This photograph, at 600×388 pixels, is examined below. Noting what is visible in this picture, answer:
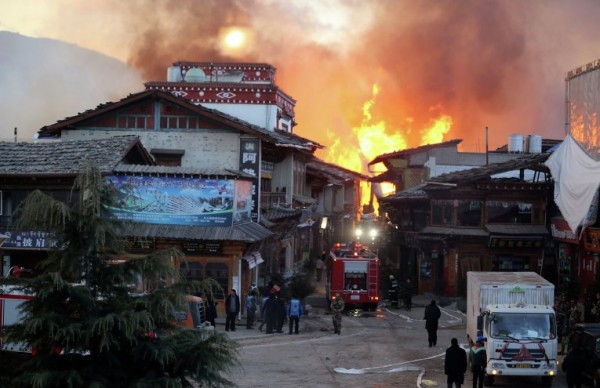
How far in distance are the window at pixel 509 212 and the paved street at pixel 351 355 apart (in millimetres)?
→ 9085

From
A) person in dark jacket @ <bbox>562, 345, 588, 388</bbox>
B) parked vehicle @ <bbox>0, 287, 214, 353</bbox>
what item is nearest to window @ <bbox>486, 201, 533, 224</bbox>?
parked vehicle @ <bbox>0, 287, 214, 353</bbox>

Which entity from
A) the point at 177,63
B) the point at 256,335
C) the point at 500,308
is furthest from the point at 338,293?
the point at 177,63

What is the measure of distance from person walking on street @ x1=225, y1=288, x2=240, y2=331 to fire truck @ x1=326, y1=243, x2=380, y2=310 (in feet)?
26.4

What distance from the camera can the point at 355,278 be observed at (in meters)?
38.8

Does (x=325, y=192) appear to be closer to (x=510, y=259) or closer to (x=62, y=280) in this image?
(x=510, y=259)

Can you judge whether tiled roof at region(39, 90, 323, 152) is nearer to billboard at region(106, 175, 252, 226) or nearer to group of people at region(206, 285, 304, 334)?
billboard at region(106, 175, 252, 226)

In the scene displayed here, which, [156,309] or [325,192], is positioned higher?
[325,192]

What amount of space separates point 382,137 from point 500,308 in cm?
6556

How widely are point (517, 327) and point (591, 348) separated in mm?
2017

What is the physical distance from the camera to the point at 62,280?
442 inches

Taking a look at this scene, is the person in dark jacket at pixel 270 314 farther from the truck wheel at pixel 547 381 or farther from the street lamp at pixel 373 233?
the street lamp at pixel 373 233

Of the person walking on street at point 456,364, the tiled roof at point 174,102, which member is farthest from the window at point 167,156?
the person walking on street at point 456,364

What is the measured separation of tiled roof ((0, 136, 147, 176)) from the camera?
3206 cm

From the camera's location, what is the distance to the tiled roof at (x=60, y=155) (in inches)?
1262
